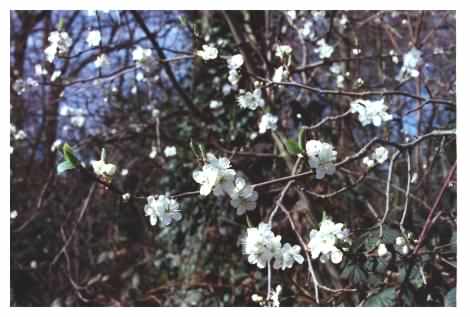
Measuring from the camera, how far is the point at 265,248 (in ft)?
3.42

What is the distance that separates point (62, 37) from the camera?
1668 mm

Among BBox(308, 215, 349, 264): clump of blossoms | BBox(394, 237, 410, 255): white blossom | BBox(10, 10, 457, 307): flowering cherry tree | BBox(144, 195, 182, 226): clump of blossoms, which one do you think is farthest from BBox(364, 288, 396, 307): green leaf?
BBox(144, 195, 182, 226): clump of blossoms

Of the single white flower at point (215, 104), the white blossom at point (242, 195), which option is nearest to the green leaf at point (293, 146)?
the white blossom at point (242, 195)

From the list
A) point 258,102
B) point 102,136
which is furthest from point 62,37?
point 102,136

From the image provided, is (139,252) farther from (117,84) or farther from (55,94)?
(55,94)

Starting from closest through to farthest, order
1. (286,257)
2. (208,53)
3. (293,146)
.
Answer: (293,146)
(286,257)
(208,53)

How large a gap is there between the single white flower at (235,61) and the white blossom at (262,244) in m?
0.58

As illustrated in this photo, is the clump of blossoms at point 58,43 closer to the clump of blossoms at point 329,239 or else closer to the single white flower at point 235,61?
the single white flower at point 235,61

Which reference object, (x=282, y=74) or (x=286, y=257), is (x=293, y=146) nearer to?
(x=286, y=257)

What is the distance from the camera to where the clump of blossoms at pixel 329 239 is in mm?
1024

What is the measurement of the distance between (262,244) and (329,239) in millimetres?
140

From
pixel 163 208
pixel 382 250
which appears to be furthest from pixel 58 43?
pixel 382 250
